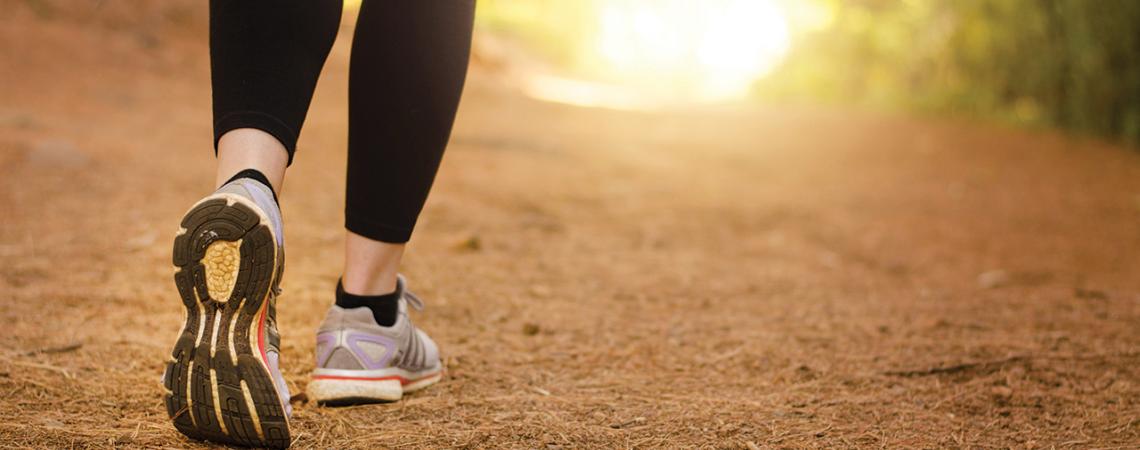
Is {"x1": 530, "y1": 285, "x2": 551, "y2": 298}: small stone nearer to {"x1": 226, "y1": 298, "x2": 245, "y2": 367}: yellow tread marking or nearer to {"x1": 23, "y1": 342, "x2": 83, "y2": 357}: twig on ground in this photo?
{"x1": 23, "y1": 342, "x2": 83, "y2": 357}: twig on ground

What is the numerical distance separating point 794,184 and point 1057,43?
2330 millimetres

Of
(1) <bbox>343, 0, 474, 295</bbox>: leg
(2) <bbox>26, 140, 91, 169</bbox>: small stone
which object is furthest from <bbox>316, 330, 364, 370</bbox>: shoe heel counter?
(2) <bbox>26, 140, 91, 169</bbox>: small stone

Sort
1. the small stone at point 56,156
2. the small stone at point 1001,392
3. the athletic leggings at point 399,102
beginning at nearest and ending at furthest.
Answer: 1. the athletic leggings at point 399,102
2. the small stone at point 1001,392
3. the small stone at point 56,156

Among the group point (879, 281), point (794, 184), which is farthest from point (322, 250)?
point (794, 184)

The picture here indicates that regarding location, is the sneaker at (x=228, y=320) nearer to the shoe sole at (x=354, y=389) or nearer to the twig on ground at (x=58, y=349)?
the shoe sole at (x=354, y=389)

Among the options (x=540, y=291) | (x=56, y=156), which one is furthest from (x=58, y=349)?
(x=56, y=156)

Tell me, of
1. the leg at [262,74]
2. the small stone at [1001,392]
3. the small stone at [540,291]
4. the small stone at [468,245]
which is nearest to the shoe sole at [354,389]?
the leg at [262,74]

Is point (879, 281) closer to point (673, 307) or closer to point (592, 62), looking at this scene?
point (673, 307)

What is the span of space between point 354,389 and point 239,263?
1.01ft

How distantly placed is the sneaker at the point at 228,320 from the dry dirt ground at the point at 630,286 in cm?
9

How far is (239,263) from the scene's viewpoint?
3.05ft

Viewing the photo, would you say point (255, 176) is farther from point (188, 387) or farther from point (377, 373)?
point (377, 373)

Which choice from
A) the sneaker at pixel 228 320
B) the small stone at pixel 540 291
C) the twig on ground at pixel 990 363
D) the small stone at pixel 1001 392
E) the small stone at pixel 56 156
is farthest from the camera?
the small stone at pixel 56 156

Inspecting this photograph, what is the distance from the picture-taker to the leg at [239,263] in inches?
36.6
